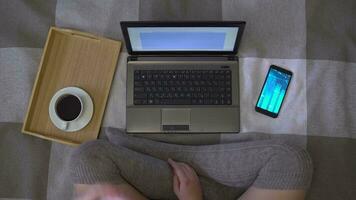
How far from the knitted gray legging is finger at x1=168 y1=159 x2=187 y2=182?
0.01m

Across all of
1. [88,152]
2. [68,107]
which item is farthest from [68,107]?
[88,152]

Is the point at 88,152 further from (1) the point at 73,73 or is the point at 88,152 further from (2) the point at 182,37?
(2) the point at 182,37

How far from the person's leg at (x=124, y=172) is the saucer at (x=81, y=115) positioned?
73 mm

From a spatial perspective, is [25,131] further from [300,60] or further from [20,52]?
[300,60]

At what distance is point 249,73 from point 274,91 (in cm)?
7

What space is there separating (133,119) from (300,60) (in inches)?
16.4

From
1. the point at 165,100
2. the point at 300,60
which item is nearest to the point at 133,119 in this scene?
the point at 165,100

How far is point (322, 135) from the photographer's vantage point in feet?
2.65

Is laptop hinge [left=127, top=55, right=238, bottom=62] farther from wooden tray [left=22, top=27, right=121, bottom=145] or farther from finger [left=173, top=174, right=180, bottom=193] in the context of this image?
finger [left=173, top=174, right=180, bottom=193]

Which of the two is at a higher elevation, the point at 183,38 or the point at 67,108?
the point at 183,38

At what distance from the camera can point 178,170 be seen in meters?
0.76

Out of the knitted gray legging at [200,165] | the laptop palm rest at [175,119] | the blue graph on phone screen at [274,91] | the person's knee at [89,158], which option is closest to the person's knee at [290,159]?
the knitted gray legging at [200,165]

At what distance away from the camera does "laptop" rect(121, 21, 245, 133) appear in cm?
80

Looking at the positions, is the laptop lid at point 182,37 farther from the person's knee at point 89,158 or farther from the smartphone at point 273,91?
the person's knee at point 89,158
